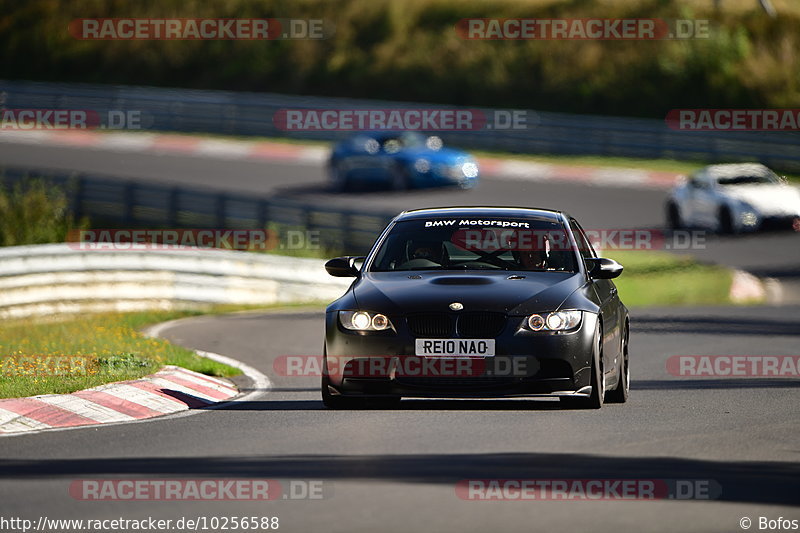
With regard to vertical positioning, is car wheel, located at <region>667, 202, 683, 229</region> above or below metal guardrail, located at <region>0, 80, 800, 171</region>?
below

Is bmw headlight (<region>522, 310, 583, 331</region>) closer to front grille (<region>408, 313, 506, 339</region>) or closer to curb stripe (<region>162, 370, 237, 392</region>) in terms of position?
front grille (<region>408, 313, 506, 339</region>)

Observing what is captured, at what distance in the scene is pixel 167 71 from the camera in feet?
194

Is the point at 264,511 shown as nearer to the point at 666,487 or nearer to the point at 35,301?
the point at 666,487

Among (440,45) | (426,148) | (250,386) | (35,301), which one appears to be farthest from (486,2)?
(250,386)

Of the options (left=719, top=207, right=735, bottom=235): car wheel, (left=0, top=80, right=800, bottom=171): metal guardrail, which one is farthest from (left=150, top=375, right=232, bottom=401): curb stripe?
(left=0, top=80, right=800, bottom=171): metal guardrail

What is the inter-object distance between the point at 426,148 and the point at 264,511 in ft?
99.5

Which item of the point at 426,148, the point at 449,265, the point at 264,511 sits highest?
the point at 426,148

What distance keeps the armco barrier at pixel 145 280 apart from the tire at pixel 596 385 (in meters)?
10.9

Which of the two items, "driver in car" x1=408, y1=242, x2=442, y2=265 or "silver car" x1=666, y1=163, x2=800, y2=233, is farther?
"silver car" x1=666, y1=163, x2=800, y2=233

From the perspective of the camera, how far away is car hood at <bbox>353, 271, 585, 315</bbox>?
10586 mm

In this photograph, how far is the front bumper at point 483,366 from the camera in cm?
1049

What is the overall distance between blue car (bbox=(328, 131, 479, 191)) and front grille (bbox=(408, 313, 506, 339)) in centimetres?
2618

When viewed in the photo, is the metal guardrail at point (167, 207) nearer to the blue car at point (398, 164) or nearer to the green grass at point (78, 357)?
the blue car at point (398, 164)

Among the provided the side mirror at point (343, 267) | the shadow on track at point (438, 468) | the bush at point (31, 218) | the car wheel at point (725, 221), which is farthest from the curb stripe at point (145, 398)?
the car wheel at point (725, 221)
